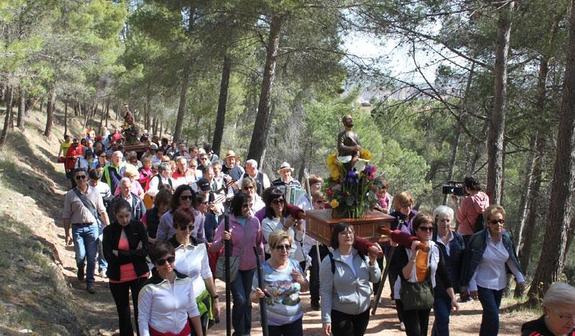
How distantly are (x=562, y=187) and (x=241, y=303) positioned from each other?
4709 mm

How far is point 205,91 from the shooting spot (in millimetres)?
30438

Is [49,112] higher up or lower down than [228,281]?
higher up

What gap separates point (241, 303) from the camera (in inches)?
224

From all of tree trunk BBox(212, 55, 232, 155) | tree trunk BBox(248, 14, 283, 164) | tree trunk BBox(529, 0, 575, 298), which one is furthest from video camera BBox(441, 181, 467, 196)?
tree trunk BBox(212, 55, 232, 155)

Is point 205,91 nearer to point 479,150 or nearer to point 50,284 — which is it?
point 479,150

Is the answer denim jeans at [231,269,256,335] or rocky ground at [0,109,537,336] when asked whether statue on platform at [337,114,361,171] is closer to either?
denim jeans at [231,269,256,335]

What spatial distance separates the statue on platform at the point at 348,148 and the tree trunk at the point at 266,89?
966cm

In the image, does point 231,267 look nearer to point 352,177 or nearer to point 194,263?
point 194,263

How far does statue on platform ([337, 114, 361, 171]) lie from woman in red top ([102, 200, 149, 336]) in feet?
7.71

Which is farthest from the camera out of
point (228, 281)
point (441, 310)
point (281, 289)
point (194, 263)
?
point (441, 310)

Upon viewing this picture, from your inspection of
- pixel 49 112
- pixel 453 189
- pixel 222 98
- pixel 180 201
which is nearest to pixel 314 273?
pixel 453 189

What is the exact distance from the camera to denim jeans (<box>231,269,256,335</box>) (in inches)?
225

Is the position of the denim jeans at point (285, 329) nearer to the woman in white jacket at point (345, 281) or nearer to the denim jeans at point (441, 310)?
the woman in white jacket at point (345, 281)

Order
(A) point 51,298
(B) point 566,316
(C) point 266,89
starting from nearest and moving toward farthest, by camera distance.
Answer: (B) point 566,316
(A) point 51,298
(C) point 266,89
